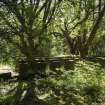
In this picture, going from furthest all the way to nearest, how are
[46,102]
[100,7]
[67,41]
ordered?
[67,41] → [100,7] → [46,102]

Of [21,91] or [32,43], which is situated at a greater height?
[32,43]

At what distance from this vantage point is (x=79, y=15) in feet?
48.1

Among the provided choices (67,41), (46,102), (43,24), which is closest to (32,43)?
(43,24)

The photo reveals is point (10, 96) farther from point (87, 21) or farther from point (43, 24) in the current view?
point (87, 21)

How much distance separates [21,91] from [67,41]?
360 inches

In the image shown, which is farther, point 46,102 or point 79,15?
point 79,15

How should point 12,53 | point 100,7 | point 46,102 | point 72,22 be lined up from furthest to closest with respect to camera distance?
point 72,22
point 100,7
point 12,53
point 46,102

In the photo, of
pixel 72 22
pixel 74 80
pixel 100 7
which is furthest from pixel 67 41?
pixel 74 80

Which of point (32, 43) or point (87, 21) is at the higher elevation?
point (87, 21)

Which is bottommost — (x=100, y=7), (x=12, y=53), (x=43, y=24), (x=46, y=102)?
(x=46, y=102)

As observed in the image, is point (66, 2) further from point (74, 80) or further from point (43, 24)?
point (74, 80)

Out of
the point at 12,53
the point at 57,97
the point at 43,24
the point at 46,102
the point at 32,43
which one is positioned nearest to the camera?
the point at 46,102

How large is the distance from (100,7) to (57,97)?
7.08 metres

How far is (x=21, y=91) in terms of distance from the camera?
853cm
